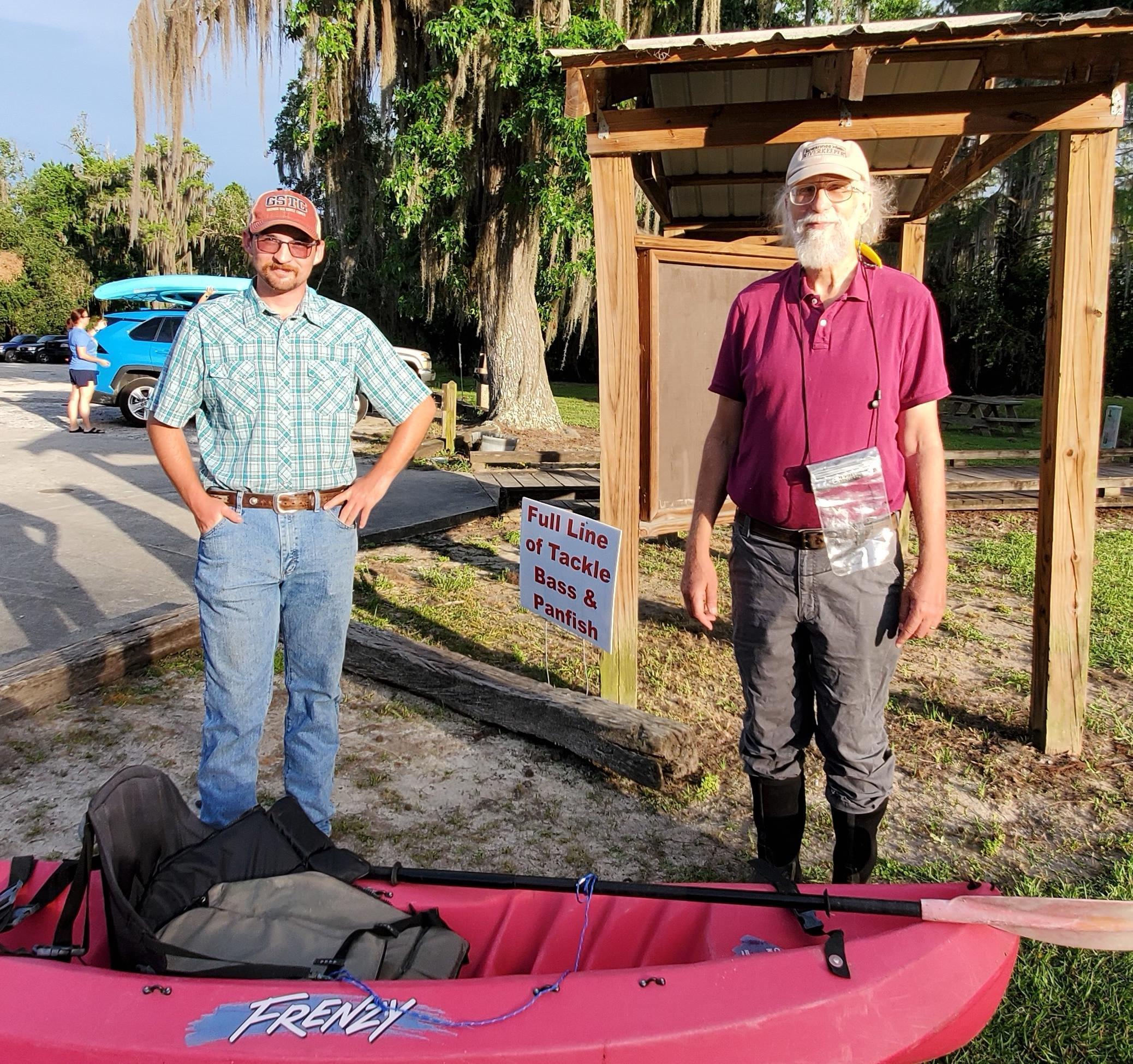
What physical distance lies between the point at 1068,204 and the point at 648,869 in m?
3.10

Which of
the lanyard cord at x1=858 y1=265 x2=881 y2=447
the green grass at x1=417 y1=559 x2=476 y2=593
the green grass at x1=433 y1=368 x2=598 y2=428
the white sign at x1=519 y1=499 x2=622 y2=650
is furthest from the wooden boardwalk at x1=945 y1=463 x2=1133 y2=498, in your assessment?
the lanyard cord at x1=858 y1=265 x2=881 y2=447

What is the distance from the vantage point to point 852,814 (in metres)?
2.64

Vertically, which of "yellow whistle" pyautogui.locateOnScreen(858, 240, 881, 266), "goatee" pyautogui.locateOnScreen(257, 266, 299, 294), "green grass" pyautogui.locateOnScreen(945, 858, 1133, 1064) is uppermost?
"yellow whistle" pyautogui.locateOnScreen(858, 240, 881, 266)

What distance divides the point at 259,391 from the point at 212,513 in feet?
1.31

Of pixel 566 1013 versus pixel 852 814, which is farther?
pixel 852 814

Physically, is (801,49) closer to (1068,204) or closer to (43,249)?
(1068,204)

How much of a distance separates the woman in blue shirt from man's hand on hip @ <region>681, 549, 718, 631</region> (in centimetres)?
1342

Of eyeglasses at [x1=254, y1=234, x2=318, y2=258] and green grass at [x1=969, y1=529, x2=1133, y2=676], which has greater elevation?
eyeglasses at [x1=254, y1=234, x2=318, y2=258]

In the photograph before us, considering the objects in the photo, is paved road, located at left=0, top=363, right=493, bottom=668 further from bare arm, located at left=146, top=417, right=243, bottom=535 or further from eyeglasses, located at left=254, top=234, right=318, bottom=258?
eyeglasses, located at left=254, top=234, right=318, bottom=258

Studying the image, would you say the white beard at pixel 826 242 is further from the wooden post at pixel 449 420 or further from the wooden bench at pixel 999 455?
the wooden post at pixel 449 420

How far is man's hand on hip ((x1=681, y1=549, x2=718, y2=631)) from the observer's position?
2.73m

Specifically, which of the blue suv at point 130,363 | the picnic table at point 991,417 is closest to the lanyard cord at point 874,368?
the blue suv at point 130,363

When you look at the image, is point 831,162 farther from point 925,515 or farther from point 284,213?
point 284,213

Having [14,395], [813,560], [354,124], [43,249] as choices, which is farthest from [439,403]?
[43,249]
